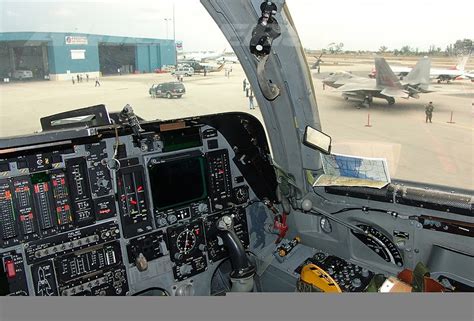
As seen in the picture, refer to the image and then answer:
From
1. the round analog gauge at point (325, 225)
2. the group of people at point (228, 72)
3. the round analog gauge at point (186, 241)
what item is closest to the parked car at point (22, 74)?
the group of people at point (228, 72)

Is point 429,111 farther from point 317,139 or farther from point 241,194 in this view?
point 241,194

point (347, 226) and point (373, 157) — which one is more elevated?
point (373, 157)

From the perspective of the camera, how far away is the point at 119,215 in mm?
3002

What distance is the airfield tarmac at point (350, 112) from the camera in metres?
2.45

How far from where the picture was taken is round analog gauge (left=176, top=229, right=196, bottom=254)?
3.26 m

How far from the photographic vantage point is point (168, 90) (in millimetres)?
2887

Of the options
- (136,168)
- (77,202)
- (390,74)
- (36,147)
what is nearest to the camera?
(36,147)

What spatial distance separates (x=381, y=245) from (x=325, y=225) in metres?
0.50

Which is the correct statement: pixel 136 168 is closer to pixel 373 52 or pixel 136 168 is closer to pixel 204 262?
pixel 204 262

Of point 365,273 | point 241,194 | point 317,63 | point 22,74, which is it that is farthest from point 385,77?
point 22,74

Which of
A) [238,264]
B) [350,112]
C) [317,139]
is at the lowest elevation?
[238,264]

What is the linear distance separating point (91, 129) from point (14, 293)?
1102 mm

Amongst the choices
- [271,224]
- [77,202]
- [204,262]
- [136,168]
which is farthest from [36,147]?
[271,224]

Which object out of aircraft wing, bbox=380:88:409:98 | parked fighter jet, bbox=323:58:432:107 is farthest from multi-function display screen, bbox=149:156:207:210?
aircraft wing, bbox=380:88:409:98
